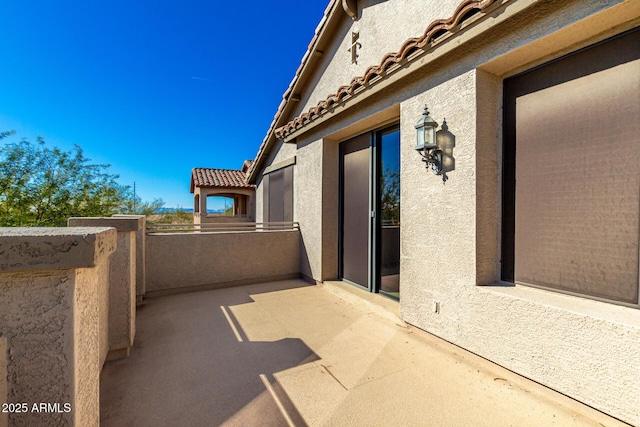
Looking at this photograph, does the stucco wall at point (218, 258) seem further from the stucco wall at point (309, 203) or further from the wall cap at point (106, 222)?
the wall cap at point (106, 222)

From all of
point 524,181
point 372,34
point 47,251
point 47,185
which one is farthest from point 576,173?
point 47,185

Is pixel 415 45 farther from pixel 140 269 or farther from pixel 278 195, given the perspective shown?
pixel 278 195

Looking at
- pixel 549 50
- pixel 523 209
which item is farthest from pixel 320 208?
pixel 549 50

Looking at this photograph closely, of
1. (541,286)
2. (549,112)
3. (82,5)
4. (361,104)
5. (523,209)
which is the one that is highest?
(82,5)

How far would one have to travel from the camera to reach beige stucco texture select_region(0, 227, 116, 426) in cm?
125

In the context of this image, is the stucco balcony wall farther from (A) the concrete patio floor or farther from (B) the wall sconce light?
(B) the wall sconce light

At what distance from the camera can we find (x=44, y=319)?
4.30 ft

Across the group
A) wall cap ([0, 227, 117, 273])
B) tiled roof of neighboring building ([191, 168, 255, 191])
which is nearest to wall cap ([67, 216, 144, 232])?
wall cap ([0, 227, 117, 273])

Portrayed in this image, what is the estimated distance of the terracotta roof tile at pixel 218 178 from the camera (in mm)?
16766

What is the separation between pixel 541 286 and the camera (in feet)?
10.9

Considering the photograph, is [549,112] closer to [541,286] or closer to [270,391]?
[541,286]

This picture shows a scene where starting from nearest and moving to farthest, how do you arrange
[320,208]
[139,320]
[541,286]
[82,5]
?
1. [541,286]
2. [139,320]
3. [320,208]
4. [82,5]

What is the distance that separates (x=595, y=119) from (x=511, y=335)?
2.59 metres

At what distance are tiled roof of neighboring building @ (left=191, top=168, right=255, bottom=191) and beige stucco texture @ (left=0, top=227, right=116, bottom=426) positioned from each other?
15459 millimetres
